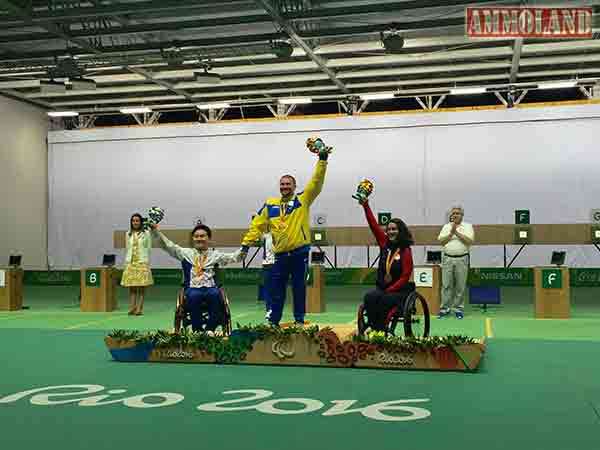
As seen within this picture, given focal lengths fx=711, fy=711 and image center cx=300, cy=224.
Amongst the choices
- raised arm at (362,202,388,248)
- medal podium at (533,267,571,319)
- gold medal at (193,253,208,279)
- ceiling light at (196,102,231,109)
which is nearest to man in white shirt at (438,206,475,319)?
medal podium at (533,267,571,319)

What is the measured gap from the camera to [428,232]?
37.6 ft

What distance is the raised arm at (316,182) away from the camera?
5.75 metres

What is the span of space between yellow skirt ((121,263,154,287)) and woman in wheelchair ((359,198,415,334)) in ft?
15.5

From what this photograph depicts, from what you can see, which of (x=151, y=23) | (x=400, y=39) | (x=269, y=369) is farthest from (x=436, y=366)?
(x=151, y=23)

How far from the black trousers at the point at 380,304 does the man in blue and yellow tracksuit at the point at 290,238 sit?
24.5 inches

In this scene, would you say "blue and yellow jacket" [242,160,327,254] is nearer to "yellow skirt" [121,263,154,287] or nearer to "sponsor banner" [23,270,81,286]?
"yellow skirt" [121,263,154,287]

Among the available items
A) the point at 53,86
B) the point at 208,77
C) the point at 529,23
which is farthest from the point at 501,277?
the point at 53,86

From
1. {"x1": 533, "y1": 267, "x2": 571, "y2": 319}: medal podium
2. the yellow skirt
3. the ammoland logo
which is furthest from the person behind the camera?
the yellow skirt

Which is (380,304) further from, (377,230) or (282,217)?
(282,217)

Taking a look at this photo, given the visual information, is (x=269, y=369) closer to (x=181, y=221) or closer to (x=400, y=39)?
(x=400, y=39)

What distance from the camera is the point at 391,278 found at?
5.60m

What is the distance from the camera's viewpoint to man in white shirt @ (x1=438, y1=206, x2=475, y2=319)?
883 cm

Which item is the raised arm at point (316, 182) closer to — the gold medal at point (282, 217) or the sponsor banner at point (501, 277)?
the gold medal at point (282, 217)

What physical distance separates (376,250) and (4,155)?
7.61m
